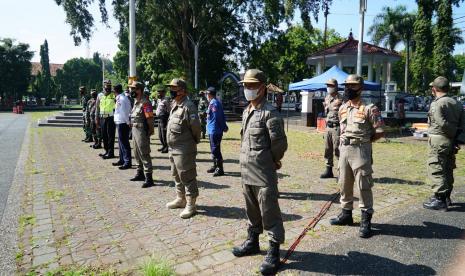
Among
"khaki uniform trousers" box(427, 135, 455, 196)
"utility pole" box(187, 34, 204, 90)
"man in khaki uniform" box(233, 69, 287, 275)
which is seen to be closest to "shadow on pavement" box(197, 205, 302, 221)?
"man in khaki uniform" box(233, 69, 287, 275)

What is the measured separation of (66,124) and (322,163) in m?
16.2

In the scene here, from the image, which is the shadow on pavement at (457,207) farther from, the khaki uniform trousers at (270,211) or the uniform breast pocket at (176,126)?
the uniform breast pocket at (176,126)

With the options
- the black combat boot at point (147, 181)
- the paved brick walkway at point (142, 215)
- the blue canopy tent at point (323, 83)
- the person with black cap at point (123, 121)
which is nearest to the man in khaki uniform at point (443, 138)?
the paved brick walkway at point (142, 215)

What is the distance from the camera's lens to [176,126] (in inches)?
210

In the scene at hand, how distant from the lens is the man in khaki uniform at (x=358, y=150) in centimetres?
457

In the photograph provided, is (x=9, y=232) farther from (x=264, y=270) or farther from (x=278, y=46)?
(x=278, y=46)

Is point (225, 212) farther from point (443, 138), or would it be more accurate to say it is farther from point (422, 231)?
point (443, 138)

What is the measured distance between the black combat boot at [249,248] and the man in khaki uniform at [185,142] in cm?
142

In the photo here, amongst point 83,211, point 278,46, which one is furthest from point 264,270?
point 278,46

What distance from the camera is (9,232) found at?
4754mm

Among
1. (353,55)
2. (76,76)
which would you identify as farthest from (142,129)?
(76,76)

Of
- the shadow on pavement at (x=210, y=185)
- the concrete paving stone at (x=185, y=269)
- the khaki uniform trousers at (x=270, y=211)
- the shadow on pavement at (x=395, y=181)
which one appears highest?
the khaki uniform trousers at (x=270, y=211)

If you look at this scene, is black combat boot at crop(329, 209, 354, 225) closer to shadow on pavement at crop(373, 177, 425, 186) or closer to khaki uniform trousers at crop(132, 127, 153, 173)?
shadow on pavement at crop(373, 177, 425, 186)

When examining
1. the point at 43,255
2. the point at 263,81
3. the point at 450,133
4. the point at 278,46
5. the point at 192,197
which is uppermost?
the point at 278,46
